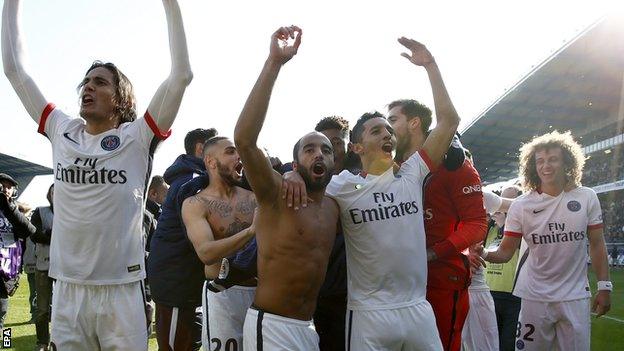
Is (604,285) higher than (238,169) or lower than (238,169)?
lower

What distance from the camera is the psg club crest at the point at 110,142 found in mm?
3777

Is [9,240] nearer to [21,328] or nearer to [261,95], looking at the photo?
[21,328]

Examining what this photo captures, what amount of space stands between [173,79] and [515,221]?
3700 millimetres

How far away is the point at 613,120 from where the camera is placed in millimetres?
41281

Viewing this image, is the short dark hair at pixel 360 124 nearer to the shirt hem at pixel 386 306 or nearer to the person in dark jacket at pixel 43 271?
the shirt hem at pixel 386 306

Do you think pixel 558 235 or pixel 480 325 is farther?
pixel 480 325

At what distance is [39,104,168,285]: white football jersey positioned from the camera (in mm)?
3643

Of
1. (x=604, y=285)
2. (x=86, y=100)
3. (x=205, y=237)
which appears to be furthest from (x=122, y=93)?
(x=604, y=285)

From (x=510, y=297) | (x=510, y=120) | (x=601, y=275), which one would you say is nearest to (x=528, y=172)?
(x=601, y=275)

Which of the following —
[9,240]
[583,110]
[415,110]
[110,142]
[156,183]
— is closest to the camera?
[110,142]

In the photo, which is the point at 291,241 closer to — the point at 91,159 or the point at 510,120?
the point at 91,159

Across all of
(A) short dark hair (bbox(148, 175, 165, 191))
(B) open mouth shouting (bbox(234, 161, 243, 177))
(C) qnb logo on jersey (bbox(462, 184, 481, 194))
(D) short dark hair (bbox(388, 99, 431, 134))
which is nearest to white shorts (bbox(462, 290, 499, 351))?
(C) qnb logo on jersey (bbox(462, 184, 481, 194))

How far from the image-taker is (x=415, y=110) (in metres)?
4.77

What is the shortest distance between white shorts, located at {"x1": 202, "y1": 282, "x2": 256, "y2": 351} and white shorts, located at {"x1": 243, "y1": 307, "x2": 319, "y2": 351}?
3.19 feet
